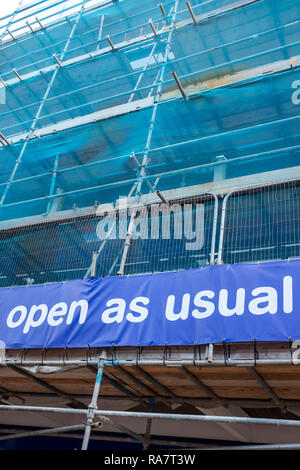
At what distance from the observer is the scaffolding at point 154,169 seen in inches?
200

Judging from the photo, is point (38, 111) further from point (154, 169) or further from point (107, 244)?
point (107, 244)

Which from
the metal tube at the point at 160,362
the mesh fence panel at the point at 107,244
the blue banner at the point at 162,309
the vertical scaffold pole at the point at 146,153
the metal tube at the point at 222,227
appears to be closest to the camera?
the metal tube at the point at 160,362

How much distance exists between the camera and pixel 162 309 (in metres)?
4.74

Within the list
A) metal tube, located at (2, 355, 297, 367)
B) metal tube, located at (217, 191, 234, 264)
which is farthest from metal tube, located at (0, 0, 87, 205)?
metal tube, located at (217, 191, 234, 264)

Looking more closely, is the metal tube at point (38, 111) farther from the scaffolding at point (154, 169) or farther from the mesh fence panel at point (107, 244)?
the mesh fence panel at point (107, 244)

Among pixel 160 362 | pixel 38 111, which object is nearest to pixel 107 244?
pixel 160 362

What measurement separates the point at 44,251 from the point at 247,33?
731 centimetres

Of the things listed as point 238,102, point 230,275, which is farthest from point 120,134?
point 230,275

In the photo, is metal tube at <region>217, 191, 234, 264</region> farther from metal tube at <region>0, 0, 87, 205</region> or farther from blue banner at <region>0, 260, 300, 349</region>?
metal tube at <region>0, 0, 87, 205</region>

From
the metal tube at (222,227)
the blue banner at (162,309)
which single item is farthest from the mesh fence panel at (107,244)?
the blue banner at (162,309)

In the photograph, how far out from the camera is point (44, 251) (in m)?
6.76

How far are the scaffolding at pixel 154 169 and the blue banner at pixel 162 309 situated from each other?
0.54ft

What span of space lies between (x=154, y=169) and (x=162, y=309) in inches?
206
